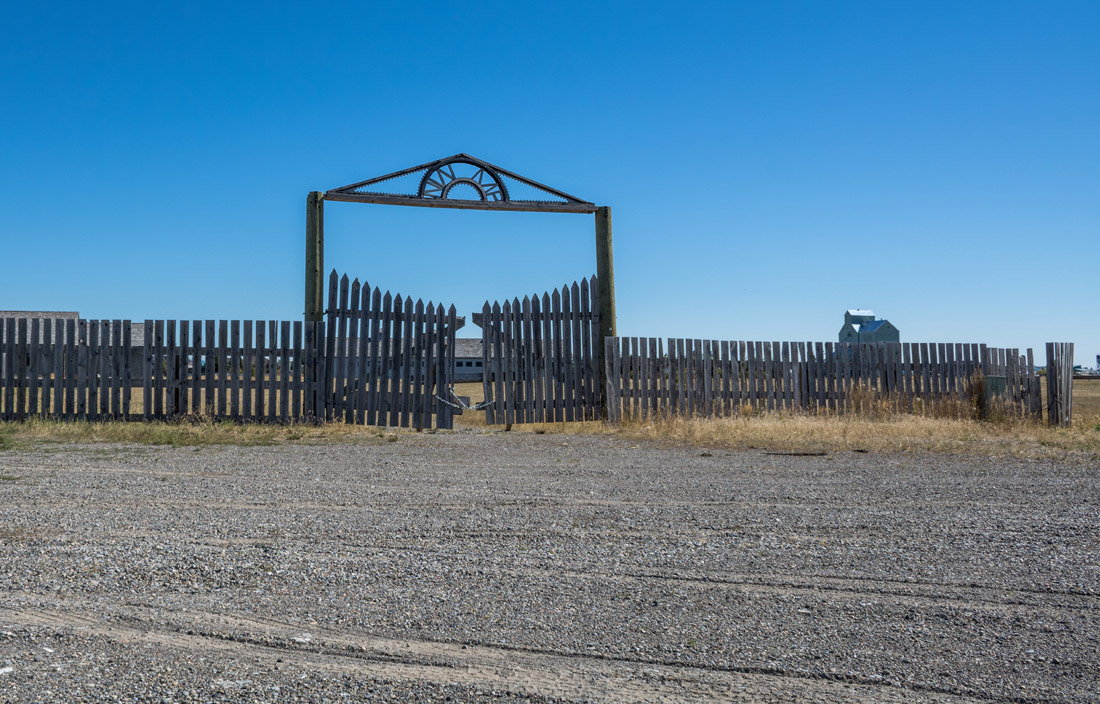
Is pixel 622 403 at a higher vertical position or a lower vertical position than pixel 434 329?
lower

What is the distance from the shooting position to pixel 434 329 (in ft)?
42.9

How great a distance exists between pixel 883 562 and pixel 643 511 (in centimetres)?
186

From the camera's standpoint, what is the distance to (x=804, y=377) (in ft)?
48.0

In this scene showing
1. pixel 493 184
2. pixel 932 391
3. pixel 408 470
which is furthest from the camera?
pixel 932 391

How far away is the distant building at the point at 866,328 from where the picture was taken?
67.0 m

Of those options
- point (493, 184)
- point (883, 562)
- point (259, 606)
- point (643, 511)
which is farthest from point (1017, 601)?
point (493, 184)

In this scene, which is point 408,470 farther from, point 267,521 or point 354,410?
point 354,410

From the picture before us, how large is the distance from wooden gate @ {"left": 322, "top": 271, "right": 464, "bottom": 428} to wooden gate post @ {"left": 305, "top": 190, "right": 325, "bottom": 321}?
26 centimetres

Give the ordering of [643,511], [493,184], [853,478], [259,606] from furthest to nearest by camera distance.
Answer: [493,184]
[853,478]
[643,511]
[259,606]

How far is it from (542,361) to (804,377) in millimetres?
4911

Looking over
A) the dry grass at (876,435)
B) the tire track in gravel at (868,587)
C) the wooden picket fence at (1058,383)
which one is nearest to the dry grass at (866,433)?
the dry grass at (876,435)

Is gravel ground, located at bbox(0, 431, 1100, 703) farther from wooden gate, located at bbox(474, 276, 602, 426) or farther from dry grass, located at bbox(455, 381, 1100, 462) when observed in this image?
wooden gate, located at bbox(474, 276, 602, 426)

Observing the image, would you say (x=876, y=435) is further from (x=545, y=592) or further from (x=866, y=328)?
(x=866, y=328)

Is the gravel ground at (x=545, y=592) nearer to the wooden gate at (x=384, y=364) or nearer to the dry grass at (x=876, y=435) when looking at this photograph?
the dry grass at (x=876, y=435)
